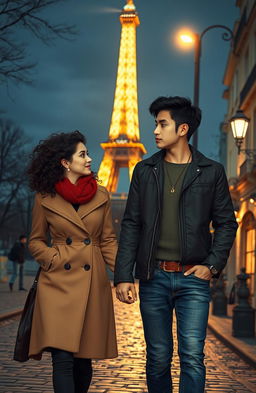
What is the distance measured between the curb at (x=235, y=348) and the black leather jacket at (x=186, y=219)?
4682mm

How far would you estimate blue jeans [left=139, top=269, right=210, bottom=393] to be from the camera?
441cm

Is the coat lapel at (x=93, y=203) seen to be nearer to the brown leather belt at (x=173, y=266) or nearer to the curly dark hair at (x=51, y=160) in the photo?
the curly dark hair at (x=51, y=160)

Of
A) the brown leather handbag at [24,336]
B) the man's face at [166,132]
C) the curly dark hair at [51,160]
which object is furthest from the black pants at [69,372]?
the man's face at [166,132]

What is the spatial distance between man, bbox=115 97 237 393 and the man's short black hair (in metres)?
0.31

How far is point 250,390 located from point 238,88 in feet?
73.4

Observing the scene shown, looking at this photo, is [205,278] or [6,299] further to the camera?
[6,299]

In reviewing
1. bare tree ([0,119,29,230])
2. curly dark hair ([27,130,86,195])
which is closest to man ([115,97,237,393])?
curly dark hair ([27,130,86,195])

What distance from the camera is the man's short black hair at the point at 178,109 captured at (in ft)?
15.6

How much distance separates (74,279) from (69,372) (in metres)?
0.63

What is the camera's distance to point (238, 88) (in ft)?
92.7

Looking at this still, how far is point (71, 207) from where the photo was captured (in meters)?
4.95

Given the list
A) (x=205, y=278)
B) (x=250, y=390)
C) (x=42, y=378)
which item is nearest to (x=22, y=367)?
(x=42, y=378)

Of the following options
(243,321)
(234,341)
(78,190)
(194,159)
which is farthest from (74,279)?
(243,321)

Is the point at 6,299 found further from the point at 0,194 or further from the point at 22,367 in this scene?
the point at 0,194
